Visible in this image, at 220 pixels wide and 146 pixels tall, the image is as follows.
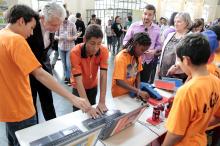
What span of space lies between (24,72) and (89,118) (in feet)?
1.76

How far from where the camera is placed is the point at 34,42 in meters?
1.76

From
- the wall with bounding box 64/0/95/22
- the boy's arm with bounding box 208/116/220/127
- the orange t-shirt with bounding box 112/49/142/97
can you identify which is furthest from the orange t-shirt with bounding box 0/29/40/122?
the wall with bounding box 64/0/95/22

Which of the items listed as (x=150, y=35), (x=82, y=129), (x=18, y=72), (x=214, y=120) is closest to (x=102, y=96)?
(x=82, y=129)

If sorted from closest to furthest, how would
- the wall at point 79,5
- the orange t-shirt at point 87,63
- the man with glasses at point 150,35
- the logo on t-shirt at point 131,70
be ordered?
the orange t-shirt at point 87,63 → the logo on t-shirt at point 131,70 → the man with glasses at point 150,35 → the wall at point 79,5

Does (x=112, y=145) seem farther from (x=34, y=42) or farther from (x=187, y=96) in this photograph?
(x=34, y=42)

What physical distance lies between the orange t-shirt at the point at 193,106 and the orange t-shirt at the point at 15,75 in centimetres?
82

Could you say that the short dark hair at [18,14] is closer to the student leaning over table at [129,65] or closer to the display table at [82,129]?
the display table at [82,129]

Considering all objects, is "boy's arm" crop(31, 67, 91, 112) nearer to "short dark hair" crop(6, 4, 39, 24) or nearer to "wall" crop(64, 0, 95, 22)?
"short dark hair" crop(6, 4, 39, 24)

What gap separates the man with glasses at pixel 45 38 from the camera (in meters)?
1.59

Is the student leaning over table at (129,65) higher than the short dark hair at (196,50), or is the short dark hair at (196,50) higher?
the short dark hair at (196,50)

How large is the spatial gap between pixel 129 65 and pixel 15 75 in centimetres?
95

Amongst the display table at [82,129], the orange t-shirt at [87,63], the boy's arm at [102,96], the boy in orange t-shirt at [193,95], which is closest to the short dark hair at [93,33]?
the orange t-shirt at [87,63]

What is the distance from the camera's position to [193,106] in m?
1.02

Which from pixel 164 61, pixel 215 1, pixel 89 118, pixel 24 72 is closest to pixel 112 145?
pixel 89 118
